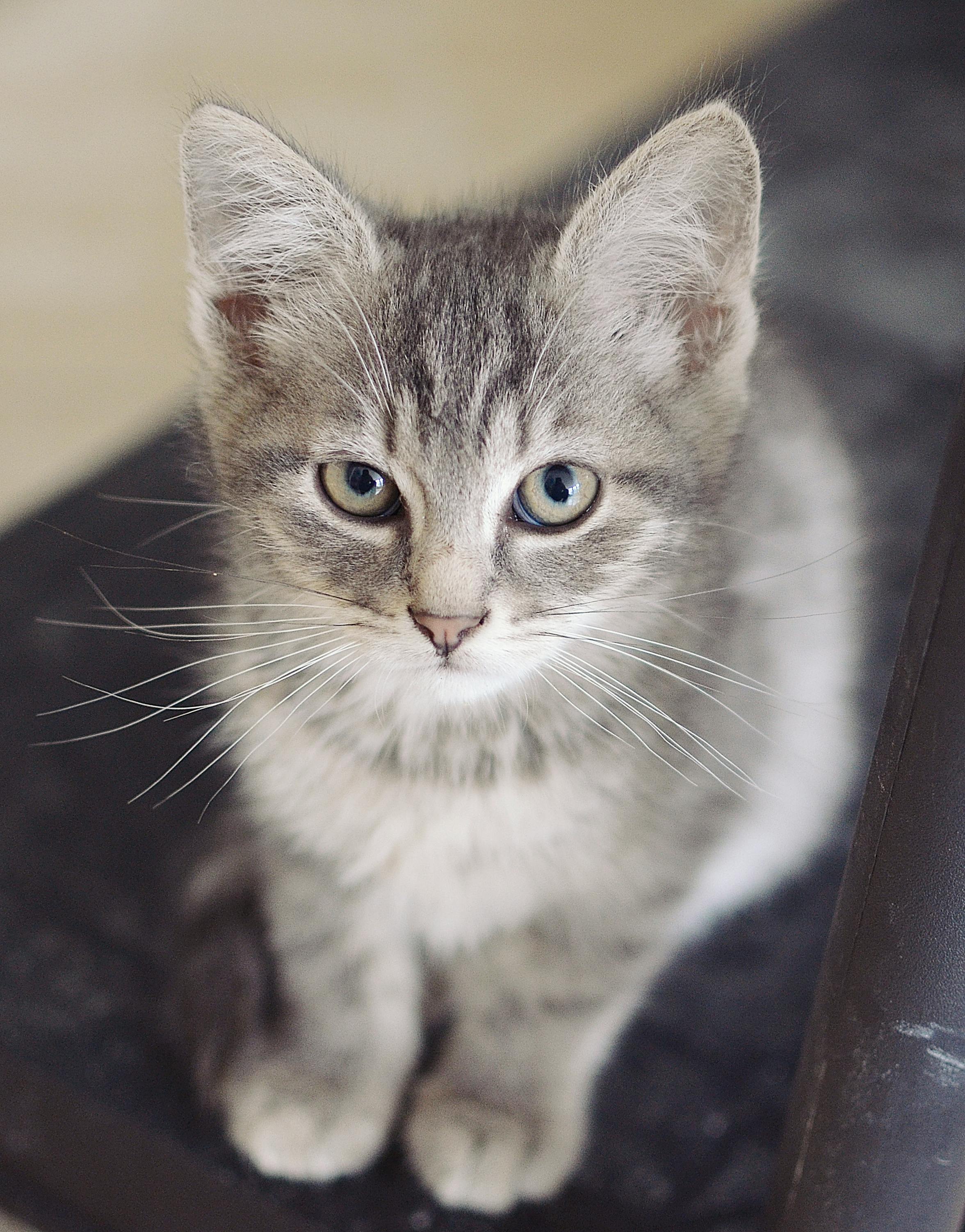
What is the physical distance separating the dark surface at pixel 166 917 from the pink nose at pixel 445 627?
298mm

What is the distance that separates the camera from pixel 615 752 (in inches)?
38.8

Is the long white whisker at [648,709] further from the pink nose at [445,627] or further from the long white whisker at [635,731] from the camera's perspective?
the pink nose at [445,627]

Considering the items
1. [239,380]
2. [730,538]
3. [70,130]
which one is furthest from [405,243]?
[70,130]

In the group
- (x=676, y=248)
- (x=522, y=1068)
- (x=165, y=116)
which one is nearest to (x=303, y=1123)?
(x=522, y=1068)

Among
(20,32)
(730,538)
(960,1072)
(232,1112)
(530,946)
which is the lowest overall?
(232,1112)

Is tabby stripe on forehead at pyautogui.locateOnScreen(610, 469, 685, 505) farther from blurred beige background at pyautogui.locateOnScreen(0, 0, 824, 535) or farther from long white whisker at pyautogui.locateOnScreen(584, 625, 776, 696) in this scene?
blurred beige background at pyautogui.locateOnScreen(0, 0, 824, 535)

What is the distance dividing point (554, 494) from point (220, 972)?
545 millimetres

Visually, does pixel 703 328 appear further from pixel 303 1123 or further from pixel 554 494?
pixel 303 1123

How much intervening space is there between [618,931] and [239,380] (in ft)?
1.76

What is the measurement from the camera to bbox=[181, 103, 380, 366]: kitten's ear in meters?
0.83

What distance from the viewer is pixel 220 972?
1112 mm

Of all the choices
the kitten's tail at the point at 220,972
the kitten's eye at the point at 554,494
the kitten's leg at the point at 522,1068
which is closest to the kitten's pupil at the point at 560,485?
the kitten's eye at the point at 554,494

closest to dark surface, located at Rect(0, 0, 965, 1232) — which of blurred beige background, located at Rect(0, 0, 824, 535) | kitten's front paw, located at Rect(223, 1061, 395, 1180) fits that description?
kitten's front paw, located at Rect(223, 1061, 395, 1180)

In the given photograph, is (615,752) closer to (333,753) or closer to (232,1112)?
(333,753)
